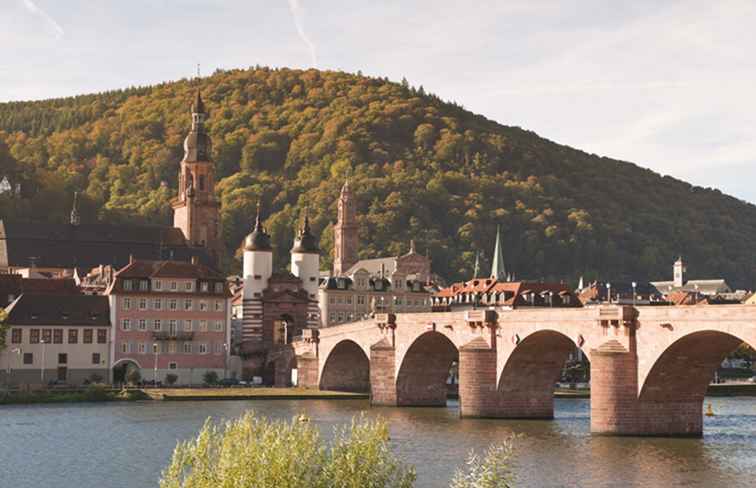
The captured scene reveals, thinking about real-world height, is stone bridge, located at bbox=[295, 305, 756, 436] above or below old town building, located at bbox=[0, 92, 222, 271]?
below

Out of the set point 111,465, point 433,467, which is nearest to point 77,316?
point 111,465

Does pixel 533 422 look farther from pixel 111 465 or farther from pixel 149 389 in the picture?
pixel 149 389

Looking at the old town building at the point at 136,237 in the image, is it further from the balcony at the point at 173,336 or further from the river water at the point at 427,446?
the river water at the point at 427,446

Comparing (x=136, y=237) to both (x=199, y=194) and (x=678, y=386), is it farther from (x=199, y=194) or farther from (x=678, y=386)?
(x=678, y=386)

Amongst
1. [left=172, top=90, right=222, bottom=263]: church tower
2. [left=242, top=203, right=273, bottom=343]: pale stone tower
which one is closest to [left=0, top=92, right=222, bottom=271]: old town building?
[left=172, top=90, right=222, bottom=263]: church tower

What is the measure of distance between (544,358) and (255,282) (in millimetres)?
57080

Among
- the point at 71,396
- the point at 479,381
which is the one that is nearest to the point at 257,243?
the point at 71,396

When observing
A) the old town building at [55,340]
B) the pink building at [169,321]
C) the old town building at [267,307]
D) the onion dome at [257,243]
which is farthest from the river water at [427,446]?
the onion dome at [257,243]

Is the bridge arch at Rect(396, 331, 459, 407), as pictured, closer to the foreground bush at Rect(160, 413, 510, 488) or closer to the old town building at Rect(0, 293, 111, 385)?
the old town building at Rect(0, 293, 111, 385)

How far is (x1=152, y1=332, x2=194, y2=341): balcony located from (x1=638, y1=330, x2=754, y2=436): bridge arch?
62930 mm

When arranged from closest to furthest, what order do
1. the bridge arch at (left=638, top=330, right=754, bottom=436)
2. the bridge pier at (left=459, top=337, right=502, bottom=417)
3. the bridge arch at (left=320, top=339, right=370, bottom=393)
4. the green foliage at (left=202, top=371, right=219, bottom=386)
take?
1. the bridge arch at (left=638, top=330, right=754, bottom=436)
2. the bridge pier at (left=459, top=337, right=502, bottom=417)
3. the bridge arch at (left=320, top=339, right=370, bottom=393)
4. the green foliage at (left=202, top=371, right=219, bottom=386)

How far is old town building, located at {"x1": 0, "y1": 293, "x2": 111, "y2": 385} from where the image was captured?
385 feet

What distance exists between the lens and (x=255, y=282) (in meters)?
138

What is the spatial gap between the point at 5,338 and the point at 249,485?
8459cm
